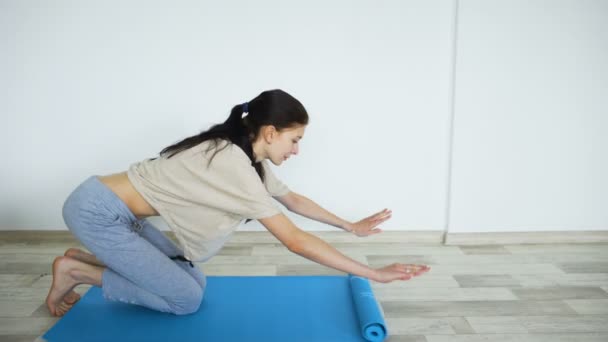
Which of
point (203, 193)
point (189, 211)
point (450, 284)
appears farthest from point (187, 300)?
point (450, 284)

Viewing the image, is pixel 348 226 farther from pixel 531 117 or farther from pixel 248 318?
pixel 531 117

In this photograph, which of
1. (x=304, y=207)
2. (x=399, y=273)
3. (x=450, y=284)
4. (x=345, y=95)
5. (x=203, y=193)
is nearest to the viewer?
(x=399, y=273)

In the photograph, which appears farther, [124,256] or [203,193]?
[124,256]

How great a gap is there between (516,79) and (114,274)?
97.4 inches

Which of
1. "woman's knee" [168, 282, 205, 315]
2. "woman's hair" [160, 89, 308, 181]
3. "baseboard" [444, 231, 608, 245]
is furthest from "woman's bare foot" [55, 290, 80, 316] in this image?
"baseboard" [444, 231, 608, 245]

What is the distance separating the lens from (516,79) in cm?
272

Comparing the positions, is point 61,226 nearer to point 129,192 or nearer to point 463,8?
point 129,192

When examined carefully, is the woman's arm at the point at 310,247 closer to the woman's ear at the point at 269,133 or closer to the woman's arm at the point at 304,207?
the woman's ear at the point at 269,133

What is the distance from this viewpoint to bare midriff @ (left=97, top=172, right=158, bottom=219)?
1717 millimetres

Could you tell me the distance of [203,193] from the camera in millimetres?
1597

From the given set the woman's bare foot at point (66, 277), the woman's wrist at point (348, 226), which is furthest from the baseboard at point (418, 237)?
the woman's bare foot at point (66, 277)

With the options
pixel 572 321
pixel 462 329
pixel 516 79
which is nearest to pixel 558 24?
pixel 516 79

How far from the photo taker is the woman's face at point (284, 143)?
1.62m

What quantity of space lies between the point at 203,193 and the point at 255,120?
12.7 inches
